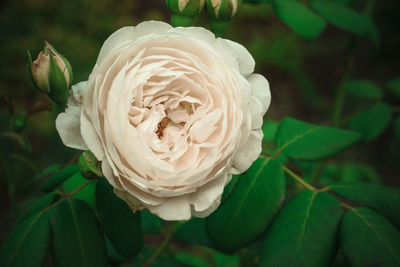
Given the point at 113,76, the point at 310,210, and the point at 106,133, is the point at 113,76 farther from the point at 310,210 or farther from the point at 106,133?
the point at 310,210

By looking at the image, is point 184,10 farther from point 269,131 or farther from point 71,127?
point 269,131

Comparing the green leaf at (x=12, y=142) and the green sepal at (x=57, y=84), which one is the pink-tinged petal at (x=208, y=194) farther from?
the green leaf at (x=12, y=142)

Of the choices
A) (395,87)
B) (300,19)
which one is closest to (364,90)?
(395,87)

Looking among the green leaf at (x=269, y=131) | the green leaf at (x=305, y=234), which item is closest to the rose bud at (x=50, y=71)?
the green leaf at (x=305, y=234)

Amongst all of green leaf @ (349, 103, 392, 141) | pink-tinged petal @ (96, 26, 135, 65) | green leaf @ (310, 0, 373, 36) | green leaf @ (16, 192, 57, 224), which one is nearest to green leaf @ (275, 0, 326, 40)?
green leaf @ (310, 0, 373, 36)

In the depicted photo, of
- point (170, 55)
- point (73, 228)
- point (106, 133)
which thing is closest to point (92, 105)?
point (106, 133)

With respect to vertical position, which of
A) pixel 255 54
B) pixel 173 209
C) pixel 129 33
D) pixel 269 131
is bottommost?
pixel 255 54
